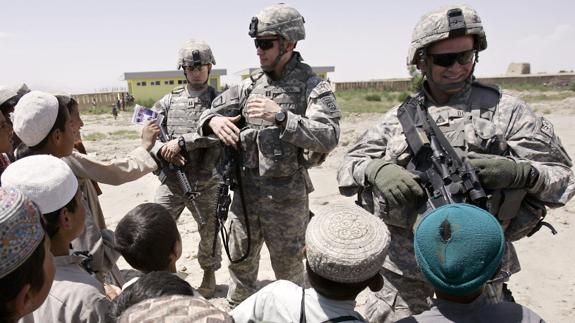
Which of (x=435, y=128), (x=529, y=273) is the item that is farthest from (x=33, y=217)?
(x=529, y=273)

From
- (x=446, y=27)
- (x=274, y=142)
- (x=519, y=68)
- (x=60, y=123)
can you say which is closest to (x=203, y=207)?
(x=274, y=142)

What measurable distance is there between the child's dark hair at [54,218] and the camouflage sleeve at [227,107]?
181cm

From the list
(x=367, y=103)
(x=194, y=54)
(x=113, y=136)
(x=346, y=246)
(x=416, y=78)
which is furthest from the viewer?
(x=416, y=78)

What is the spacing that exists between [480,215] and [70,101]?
8.08 ft

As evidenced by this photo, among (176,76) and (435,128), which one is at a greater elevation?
(435,128)

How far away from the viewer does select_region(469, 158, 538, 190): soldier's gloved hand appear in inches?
81.4

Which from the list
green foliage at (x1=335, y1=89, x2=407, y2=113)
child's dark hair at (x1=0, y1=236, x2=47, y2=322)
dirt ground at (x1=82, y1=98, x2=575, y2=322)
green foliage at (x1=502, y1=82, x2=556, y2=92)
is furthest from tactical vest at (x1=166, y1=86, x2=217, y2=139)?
green foliage at (x1=502, y1=82, x2=556, y2=92)

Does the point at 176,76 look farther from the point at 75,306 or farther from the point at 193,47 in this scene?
the point at 75,306

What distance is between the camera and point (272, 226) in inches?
135

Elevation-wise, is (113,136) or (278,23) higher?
(278,23)

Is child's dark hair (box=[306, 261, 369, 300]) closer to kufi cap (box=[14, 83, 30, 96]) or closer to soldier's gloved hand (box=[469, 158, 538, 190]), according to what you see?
soldier's gloved hand (box=[469, 158, 538, 190])

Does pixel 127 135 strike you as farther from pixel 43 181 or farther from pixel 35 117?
pixel 43 181

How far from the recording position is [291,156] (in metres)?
3.33

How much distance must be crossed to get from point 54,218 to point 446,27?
200 centimetres
